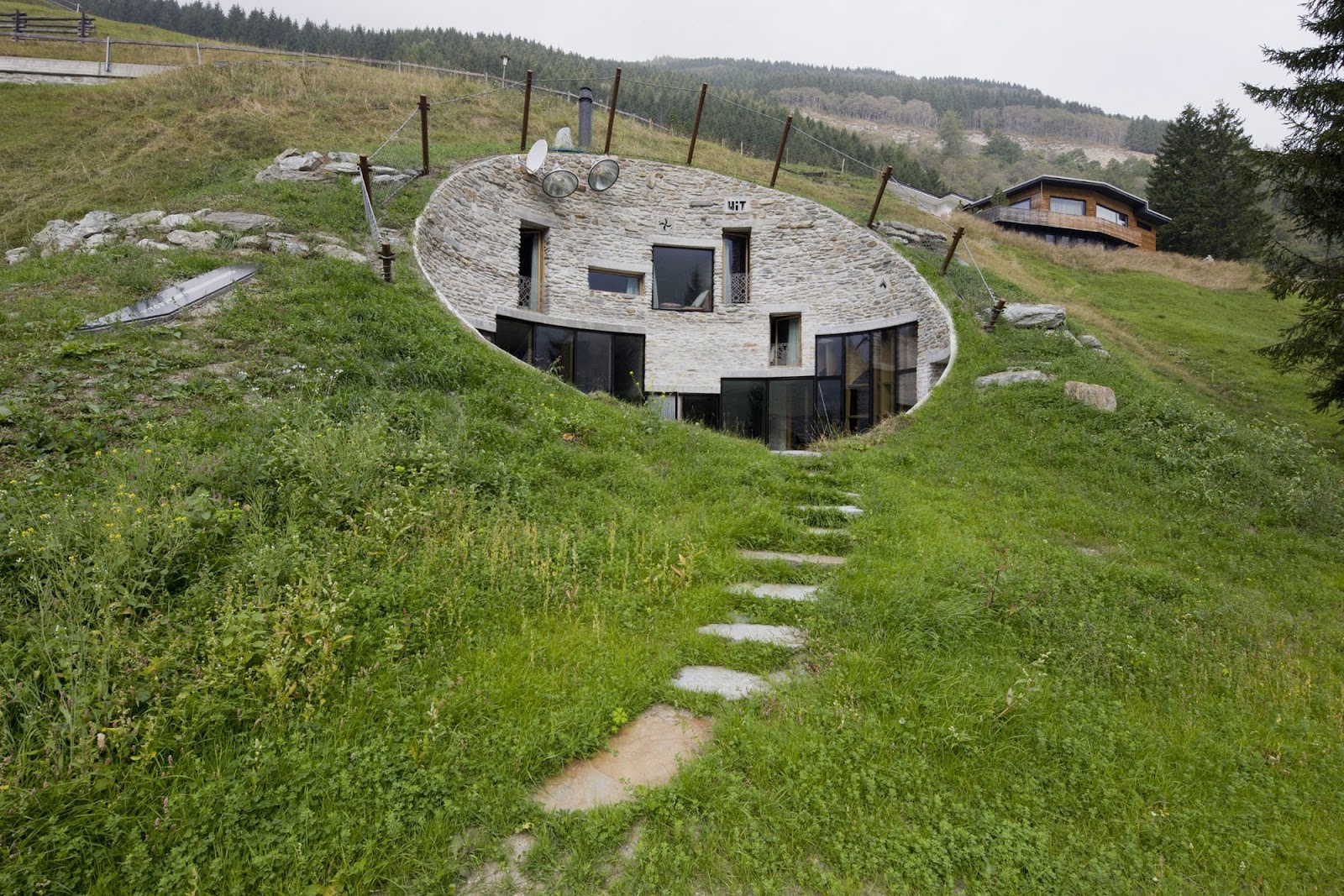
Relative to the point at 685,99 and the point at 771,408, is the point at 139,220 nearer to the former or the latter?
the point at 771,408

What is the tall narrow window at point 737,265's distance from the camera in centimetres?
1778

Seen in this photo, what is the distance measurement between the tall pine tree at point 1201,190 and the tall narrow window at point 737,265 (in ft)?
101

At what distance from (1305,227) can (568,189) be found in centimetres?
1512

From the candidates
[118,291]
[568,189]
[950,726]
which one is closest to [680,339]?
[568,189]

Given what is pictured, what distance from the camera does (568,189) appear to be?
16.0 metres

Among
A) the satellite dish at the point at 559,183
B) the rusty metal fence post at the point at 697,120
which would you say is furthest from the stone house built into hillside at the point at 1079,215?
the satellite dish at the point at 559,183

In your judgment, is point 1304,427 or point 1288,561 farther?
point 1304,427

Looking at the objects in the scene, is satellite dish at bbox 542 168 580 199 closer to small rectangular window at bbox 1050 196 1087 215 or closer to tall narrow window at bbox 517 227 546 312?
tall narrow window at bbox 517 227 546 312

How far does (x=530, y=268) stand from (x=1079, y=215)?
35587mm

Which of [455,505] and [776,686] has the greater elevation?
[455,505]

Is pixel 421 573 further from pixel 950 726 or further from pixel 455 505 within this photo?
pixel 950 726

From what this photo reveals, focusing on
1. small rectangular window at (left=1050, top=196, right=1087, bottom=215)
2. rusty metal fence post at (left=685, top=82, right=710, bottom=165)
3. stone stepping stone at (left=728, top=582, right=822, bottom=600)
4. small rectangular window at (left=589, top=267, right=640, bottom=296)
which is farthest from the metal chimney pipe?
small rectangular window at (left=1050, top=196, right=1087, bottom=215)

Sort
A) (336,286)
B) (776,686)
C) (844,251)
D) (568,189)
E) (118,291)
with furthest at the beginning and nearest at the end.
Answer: (844,251), (568,189), (336,286), (118,291), (776,686)

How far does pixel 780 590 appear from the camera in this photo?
5652 mm
